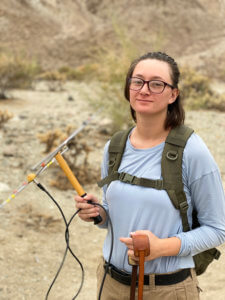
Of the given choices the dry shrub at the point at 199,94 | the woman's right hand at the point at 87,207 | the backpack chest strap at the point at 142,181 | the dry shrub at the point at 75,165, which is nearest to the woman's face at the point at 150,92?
the backpack chest strap at the point at 142,181

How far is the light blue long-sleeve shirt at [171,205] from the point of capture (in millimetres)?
1521

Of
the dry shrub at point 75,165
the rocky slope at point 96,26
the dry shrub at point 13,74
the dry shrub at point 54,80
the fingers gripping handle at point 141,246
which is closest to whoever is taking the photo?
the fingers gripping handle at point 141,246

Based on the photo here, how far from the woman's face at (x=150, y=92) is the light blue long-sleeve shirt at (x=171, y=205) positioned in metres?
0.14

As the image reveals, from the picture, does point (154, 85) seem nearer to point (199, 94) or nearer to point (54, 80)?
point (199, 94)

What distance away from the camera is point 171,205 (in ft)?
5.04

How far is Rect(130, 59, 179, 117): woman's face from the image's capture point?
5.25 feet

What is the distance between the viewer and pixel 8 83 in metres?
12.5

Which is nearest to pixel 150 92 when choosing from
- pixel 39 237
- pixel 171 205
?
pixel 171 205

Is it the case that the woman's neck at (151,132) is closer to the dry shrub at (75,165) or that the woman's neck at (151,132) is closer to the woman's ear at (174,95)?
the woman's ear at (174,95)

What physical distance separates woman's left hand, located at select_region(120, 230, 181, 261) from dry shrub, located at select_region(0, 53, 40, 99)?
11053 millimetres

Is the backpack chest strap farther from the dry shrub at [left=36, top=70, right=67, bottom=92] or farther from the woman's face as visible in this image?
the dry shrub at [left=36, top=70, right=67, bottom=92]

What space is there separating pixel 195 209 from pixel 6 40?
78.8 feet

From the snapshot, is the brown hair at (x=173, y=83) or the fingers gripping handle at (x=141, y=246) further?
the brown hair at (x=173, y=83)

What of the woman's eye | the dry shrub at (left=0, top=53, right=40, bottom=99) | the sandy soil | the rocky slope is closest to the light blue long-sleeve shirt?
the woman's eye
